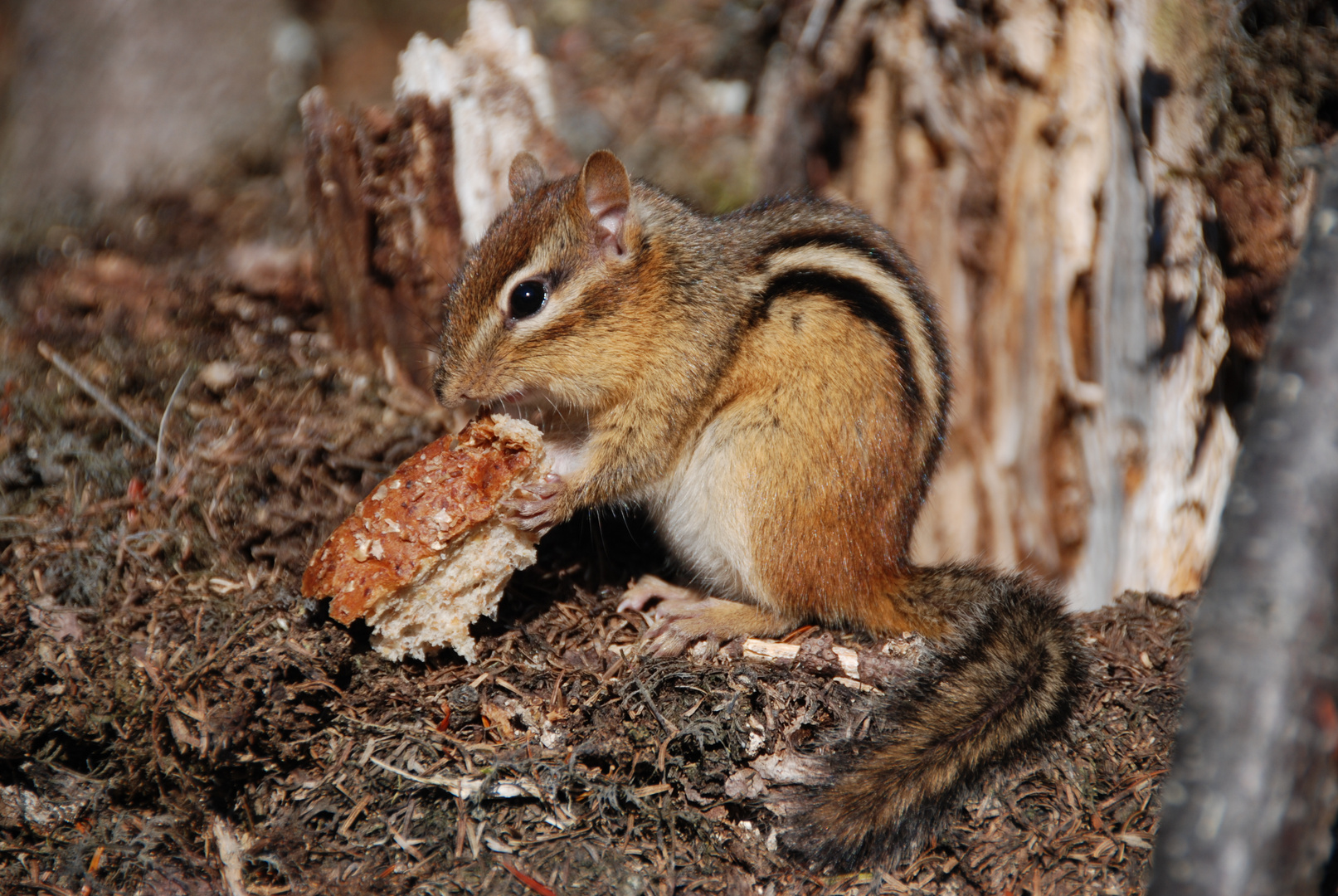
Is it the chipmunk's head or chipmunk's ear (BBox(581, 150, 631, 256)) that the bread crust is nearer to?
the chipmunk's head

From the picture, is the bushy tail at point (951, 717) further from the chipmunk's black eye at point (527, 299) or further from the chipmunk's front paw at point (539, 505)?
the chipmunk's black eye at point (527, 299)

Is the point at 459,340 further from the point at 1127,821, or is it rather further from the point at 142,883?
the point at 1127,821

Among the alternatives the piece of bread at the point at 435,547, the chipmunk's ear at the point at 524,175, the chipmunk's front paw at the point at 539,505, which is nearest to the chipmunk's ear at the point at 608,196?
the chipmunk's ear at the point at 524,175

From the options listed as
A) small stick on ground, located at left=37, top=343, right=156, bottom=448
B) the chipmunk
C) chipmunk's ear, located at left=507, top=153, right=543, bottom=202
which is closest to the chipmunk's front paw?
the chipmunk

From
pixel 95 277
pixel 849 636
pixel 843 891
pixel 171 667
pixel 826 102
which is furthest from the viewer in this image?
pixel 826 102

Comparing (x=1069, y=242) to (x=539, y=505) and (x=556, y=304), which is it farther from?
(x=539, y=505)

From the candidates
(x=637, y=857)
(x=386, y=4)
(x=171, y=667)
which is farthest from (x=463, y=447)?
(x=386, y=4)

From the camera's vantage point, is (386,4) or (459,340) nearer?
(459,340)
